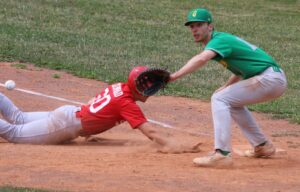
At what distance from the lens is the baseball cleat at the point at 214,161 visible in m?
7.88

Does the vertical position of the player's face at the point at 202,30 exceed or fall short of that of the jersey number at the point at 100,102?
it exceeds it

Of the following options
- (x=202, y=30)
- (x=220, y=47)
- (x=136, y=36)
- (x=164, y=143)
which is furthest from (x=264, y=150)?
(x=136, y=36)

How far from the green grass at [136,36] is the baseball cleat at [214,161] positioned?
142 inches

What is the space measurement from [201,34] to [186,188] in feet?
5.83

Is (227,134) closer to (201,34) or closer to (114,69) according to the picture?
(201,34)

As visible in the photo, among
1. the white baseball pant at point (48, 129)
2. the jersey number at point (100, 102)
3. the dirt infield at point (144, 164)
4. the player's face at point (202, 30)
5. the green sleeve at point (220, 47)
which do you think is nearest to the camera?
the dirt infield at point (144, 164)

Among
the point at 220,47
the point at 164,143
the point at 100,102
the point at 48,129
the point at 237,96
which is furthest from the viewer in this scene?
the point at 48,129

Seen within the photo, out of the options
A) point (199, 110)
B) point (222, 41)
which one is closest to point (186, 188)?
point (222, 41)

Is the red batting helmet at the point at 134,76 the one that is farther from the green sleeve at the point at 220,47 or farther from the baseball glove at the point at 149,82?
the green sleeve at the point at 220,47

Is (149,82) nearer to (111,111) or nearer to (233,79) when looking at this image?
(111,111)

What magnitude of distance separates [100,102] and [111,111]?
0.20m

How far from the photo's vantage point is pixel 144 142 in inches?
370

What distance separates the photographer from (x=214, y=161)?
788cm

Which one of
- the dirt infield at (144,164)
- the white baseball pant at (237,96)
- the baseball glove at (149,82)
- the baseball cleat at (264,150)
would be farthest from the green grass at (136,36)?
the baseball glove at (149,82)
